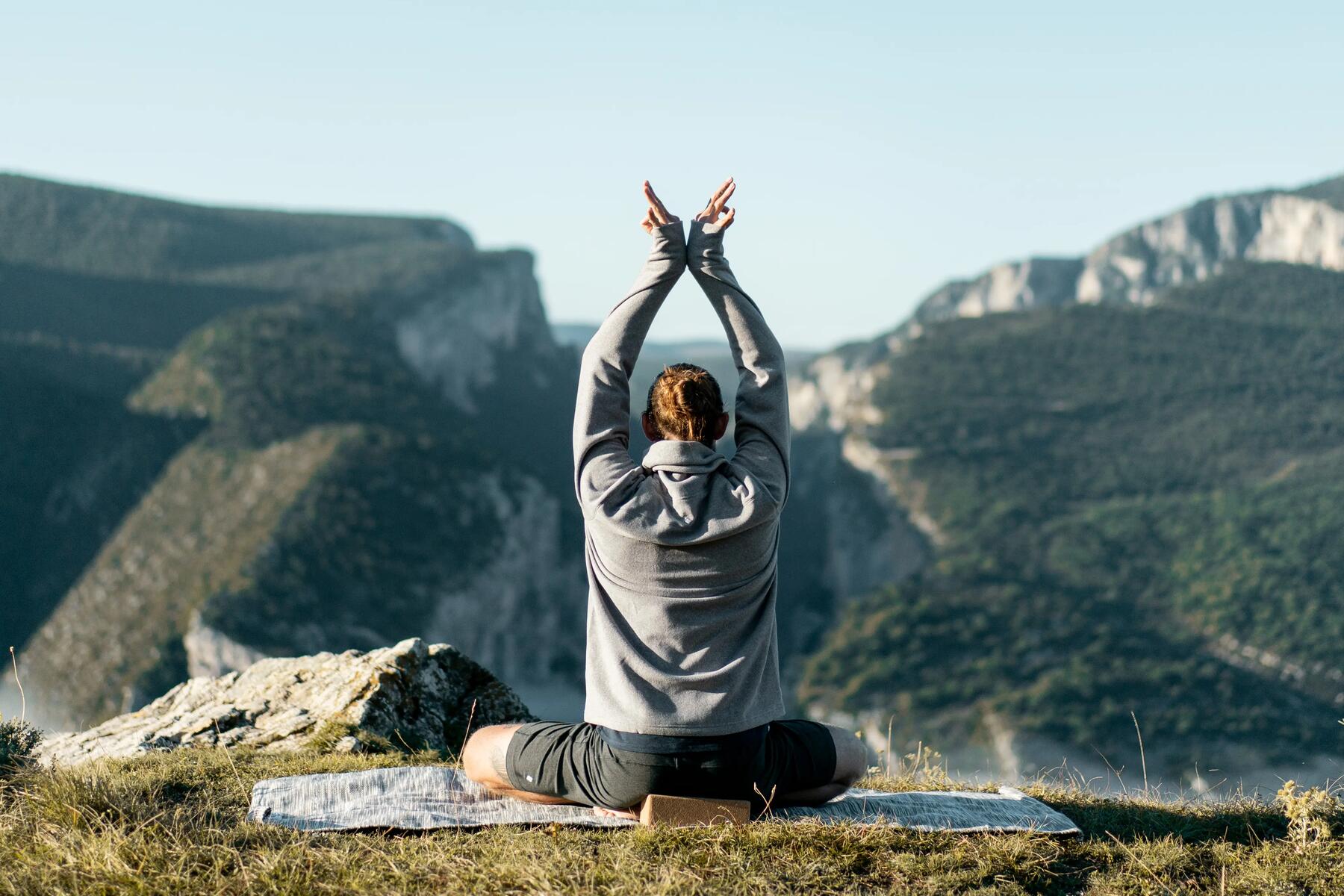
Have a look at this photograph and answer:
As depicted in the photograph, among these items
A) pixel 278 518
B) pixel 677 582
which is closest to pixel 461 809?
pixel 677 582

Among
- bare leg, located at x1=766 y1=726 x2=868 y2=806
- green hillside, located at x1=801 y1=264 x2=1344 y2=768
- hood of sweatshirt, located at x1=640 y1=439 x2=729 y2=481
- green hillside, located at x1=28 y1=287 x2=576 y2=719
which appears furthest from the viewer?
green hillside, located at x1=801 y1=264 x2=1344 y2=768

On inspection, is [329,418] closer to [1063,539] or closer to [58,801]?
[1063,539]

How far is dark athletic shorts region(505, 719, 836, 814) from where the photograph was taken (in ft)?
14.7

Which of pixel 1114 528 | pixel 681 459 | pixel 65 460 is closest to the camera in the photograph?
pixel 681 459

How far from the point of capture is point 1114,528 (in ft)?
319

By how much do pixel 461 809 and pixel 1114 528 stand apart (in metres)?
99.8

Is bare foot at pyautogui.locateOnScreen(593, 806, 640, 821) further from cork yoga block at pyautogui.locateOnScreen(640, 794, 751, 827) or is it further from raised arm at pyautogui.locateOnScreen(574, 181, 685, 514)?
raised arm at pyautogui.locateOnScreen(574, 181, 685, 514)

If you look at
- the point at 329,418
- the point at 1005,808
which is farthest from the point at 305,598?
the point at 1005,808

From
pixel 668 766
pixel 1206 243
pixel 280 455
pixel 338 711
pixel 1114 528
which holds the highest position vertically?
pixel 1206 243

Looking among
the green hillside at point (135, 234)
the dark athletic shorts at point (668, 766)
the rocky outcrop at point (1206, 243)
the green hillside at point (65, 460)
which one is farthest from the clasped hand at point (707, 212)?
the rocky outcrop at point (1206, 243)

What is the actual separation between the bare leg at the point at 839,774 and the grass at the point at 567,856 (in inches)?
12.6

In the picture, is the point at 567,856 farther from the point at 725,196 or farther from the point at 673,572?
the point at 725,196

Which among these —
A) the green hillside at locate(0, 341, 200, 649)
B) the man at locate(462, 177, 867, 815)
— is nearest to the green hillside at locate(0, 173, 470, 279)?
the green hillside at locate(0, 341, 200, 649)

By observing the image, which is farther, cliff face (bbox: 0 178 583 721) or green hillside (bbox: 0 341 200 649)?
green hillside (bbox: 0 341 200 649)
